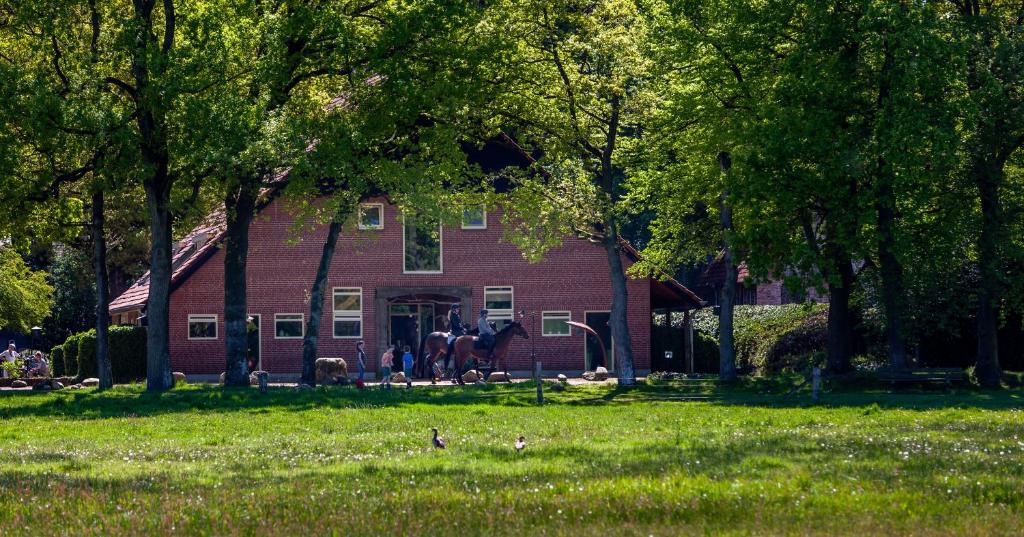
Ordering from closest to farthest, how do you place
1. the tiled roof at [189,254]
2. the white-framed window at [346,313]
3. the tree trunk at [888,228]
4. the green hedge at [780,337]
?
1. the tree trunk at [888,228]
2. the green hedge at [780,337]
3. the tiled roof at [189,254]
4. the white-framed window at [346,313]

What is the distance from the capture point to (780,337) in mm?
53031

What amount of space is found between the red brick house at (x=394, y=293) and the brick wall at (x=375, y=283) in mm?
41

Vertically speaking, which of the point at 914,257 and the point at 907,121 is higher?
the point at 907,121

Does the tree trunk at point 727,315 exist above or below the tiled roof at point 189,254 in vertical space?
below

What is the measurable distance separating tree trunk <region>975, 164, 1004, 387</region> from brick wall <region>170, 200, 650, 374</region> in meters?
19.2

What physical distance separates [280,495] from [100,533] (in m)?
2.34

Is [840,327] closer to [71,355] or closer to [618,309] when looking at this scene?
[618,309]

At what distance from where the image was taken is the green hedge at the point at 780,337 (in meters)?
51.5

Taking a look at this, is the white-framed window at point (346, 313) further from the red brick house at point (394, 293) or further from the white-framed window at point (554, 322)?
the white-framed window at point (554, 322)

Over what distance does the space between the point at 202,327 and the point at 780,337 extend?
22.8 meters

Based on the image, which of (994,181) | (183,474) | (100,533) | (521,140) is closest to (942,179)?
(994,181)

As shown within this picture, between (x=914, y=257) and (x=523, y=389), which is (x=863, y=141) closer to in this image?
(x=914, y=257)

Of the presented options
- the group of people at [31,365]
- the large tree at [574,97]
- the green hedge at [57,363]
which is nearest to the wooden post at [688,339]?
the large tree at [574,97]

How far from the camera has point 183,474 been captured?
15758mm
